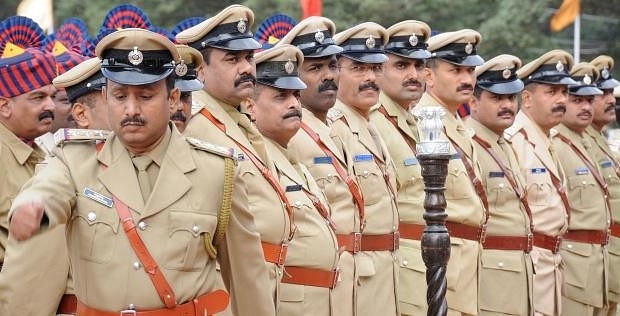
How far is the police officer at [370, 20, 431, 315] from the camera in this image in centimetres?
859

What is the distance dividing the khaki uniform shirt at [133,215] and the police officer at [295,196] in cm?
185

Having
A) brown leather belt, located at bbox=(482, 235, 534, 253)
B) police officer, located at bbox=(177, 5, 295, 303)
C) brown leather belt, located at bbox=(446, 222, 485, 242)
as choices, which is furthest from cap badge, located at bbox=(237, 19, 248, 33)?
brown leather belt, located at bbox=(482, 235, 534, 253)

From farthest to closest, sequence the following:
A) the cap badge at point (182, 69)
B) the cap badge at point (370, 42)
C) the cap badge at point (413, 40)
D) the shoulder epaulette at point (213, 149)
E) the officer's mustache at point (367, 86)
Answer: the cap badge at point (413, 40) < the cap badge at point (370, 42) < the officer's mustache at point (367, 86) < the cap badge at point (182, 69) < the shoulder epaulette at point (213, 149)

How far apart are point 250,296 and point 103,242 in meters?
0.70

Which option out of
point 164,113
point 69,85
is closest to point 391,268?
point 69,85

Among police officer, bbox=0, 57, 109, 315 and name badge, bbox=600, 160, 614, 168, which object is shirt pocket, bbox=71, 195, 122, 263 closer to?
police officer, bbox=0, 57, 109, 315

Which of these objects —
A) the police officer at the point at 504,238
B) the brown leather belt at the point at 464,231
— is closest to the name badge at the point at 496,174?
the police officer at the point at 504,238

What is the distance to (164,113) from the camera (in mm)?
5000

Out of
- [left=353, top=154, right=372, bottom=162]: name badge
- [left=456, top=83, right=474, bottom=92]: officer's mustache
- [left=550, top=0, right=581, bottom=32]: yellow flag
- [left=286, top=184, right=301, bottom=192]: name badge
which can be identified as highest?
[left=286, top=184, right=301, bottom=192]: name badge

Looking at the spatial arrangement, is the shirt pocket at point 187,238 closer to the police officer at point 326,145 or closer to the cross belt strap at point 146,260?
the cross belt strap at point 146,260

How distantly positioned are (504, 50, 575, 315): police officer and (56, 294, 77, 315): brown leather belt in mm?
5125

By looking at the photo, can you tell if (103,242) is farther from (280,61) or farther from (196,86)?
(280,61)

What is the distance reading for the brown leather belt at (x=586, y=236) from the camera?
1098cm

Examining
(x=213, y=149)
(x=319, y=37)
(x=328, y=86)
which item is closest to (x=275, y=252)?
(x=213, y=149)
